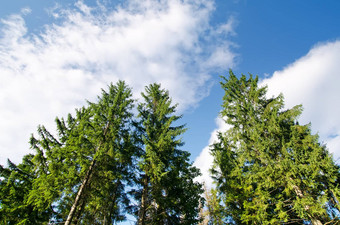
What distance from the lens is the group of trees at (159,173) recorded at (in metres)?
10.0

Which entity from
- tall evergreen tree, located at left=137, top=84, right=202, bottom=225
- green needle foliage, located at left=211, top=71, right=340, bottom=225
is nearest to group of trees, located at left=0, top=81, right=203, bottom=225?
tall evergreen tree, located at left=137, top=84, right=202, bottom=225

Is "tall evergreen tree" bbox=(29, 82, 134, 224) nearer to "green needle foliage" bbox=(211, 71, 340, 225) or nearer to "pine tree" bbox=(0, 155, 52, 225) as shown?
"pine tree" bbox=(0, 155, 52, 225)

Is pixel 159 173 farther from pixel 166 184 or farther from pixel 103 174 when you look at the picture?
pixel 103 174

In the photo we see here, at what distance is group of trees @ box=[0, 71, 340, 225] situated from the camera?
1003 centimetres

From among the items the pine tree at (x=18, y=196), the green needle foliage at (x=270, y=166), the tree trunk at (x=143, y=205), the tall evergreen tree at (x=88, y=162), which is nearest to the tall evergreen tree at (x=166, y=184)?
the tree trunk at (x=143, y=205)

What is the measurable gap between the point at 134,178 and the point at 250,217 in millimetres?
8805

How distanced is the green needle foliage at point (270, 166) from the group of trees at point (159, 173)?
7cm

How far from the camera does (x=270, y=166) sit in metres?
11.1

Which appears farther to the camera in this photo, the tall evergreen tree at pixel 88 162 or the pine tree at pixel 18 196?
the pine tree at pixel 18 196

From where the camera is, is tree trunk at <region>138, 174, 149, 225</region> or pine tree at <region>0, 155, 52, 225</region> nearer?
tree trunk at <region>138, 174, 149, 225</region>

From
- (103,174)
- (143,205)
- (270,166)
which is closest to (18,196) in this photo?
(103,174)

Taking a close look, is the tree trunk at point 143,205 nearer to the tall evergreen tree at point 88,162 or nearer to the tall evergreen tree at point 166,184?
the tall evergreen tree at point 166,184

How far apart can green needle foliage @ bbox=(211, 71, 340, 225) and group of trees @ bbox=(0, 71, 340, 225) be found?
67 millimetres

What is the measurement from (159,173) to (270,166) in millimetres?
7375
